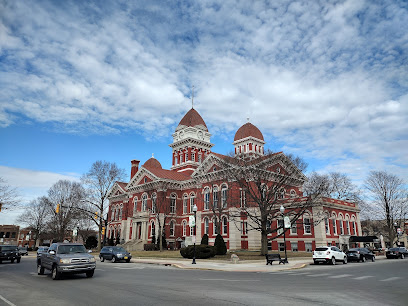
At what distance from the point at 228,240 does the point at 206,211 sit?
650cm

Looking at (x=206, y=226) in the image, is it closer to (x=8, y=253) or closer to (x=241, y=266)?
(x=241, y=266)

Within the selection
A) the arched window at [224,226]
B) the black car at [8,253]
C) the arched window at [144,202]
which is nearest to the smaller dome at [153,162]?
the arched window at [144,202]

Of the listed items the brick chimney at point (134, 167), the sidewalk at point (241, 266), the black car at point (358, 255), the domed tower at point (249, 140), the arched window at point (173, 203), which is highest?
the domed tower at point (249, 140)

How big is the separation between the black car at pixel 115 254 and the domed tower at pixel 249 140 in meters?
36.6

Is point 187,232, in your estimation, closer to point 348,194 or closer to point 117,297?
point 348,194

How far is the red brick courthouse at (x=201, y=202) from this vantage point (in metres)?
41.4

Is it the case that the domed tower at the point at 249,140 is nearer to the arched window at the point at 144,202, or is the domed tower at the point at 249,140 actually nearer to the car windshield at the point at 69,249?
the arched window at the point at 144,202

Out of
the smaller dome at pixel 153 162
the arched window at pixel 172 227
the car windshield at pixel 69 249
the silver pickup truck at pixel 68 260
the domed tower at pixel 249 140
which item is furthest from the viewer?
the smaller dome at pixel 153 162

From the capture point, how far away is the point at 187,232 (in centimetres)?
5456

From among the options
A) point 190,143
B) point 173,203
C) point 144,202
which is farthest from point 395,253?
point 190,143

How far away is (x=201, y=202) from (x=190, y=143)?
1980 centimetres

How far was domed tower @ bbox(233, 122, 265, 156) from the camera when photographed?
204 ft

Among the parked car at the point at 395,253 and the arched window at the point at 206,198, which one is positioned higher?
the arched window at the point at 206,198

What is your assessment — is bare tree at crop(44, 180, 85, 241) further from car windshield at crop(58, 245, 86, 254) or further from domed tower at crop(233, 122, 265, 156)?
car windshield at crop(58, 245, 86, 254)
